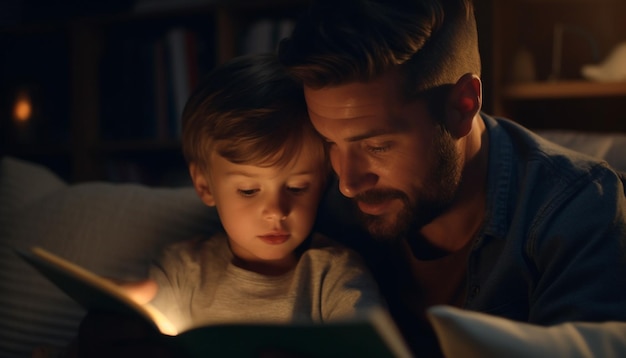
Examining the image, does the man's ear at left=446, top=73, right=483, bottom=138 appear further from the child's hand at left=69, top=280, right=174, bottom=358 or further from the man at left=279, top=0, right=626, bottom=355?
the child's hand at left=69, top=280, right=174, bottom=358

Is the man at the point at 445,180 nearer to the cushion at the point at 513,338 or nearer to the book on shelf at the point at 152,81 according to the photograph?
the cushion at the point at 513,338

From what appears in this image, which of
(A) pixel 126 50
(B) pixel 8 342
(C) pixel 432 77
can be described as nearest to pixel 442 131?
(C) pixel 432 77

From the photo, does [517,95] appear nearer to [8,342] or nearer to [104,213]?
[104,213]

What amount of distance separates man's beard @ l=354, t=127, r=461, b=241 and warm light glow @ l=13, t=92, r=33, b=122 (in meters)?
1.56

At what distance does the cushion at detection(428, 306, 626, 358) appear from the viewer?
0.54m

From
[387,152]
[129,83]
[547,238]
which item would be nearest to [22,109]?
[129,83]

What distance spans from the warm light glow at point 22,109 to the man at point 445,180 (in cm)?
151

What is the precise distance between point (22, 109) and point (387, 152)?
1615 millimetres

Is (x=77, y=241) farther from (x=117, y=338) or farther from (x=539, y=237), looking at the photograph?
(x=539, y=237)

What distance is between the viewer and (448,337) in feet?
1.83

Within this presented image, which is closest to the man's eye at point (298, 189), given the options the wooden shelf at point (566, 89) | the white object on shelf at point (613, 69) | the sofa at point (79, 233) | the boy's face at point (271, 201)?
the boy's face at point (271, 201)

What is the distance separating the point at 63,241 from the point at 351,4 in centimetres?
67

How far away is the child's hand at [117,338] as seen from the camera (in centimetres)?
66

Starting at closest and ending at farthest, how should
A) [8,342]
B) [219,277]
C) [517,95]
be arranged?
1. [219,277]
2. [8,342]
3. [517,95]
